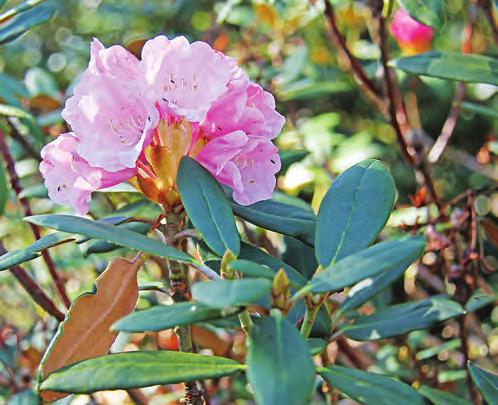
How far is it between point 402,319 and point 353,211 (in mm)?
139

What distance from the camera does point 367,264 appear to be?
25.6 inches

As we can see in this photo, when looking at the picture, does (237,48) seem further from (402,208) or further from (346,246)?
(346,246)

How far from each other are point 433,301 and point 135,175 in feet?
1.20

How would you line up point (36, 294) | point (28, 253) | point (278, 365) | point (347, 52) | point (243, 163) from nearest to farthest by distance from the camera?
1. point (278, 365)
2. point (28, 253)
3. point (243, 163)
4. point (36, 294)
5. point (347, 52)

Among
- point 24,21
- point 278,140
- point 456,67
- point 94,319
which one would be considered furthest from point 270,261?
point 278,140

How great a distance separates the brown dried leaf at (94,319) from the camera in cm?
76

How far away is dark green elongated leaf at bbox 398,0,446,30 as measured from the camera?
1001mm

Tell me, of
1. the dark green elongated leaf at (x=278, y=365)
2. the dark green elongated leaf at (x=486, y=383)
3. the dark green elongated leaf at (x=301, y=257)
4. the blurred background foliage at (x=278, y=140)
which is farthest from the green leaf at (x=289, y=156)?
the dark green elongated leaf at (x=278, y=365)

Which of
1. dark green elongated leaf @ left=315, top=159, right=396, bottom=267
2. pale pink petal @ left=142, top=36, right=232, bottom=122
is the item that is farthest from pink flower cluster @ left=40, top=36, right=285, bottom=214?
dark green elongated leaf @ left=315, top=159, right=396, bottom=267

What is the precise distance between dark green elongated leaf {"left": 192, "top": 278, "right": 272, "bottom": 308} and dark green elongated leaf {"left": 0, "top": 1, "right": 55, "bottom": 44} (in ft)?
2.45

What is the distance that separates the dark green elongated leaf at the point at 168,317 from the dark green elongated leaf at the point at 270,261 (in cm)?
11

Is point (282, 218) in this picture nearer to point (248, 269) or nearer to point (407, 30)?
point (248, 269)

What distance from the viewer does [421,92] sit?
4008 mm

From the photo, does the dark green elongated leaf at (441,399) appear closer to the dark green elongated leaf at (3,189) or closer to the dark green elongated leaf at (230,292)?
the dark green elongated leaf at (230,292)
